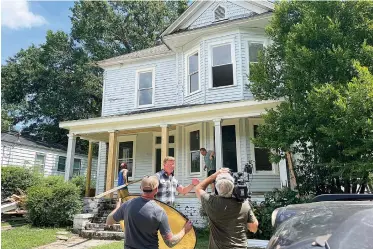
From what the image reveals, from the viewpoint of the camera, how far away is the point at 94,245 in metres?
7.74

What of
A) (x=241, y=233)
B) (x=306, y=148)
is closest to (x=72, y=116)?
(x=306, y=148)

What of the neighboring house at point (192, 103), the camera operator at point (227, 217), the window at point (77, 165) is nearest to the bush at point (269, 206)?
the neighboring house at point (192, 103)

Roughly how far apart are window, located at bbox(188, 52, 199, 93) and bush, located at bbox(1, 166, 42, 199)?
8273 mm

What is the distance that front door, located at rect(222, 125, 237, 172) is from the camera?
11.6 metres

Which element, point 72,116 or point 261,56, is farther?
point 72,116

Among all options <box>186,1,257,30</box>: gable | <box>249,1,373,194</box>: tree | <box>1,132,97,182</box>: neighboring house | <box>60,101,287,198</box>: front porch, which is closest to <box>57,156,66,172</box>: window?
<box>1,132,97,182</box>: neighboring house

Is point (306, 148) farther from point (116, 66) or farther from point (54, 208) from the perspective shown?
point (116, 66)

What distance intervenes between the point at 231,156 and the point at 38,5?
955 centimetres

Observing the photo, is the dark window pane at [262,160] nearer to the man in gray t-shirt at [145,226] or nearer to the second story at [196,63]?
the second story at [196,63]

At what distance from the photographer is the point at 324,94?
6352mm

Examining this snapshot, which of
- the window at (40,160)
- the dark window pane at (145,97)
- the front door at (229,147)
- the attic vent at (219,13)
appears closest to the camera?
the front door at (229,147)

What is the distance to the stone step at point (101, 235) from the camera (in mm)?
8434

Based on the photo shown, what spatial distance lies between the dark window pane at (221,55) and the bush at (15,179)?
383 inches

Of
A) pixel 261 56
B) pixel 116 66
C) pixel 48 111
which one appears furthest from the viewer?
pixel 48 111
